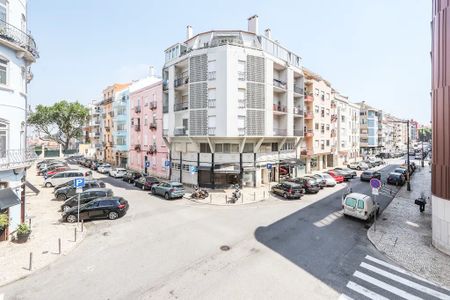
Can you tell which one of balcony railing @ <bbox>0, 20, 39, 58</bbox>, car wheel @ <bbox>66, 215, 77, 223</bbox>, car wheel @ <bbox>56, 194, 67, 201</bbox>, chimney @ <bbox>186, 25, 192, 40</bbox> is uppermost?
chimney @ <bbox>186, 25, 192, 40</bbox>

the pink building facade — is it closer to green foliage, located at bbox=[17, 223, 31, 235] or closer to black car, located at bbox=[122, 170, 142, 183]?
black car, located at bbox=[122, 170, 142, 183]

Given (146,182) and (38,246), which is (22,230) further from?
(146,182)

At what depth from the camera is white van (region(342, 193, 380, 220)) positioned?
599 inches

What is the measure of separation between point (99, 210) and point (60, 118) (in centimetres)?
5338

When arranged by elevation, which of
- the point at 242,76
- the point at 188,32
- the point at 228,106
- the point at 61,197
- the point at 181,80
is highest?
the point at 188,32

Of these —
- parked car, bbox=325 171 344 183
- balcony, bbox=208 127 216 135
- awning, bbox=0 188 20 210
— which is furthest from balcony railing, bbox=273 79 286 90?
awning, bbox=0 188 20 210

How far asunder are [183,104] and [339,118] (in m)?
36.8

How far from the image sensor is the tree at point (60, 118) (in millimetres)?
55094

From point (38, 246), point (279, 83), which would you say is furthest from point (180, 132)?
point (38, 246)

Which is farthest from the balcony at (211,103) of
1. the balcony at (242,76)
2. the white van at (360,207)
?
the white van at (360,207)

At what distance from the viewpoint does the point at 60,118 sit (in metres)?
56.9

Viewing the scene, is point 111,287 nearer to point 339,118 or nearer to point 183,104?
point 183,104

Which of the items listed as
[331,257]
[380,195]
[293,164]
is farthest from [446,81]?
[293,164]

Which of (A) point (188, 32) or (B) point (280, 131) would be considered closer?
(A) point (188, 32)
